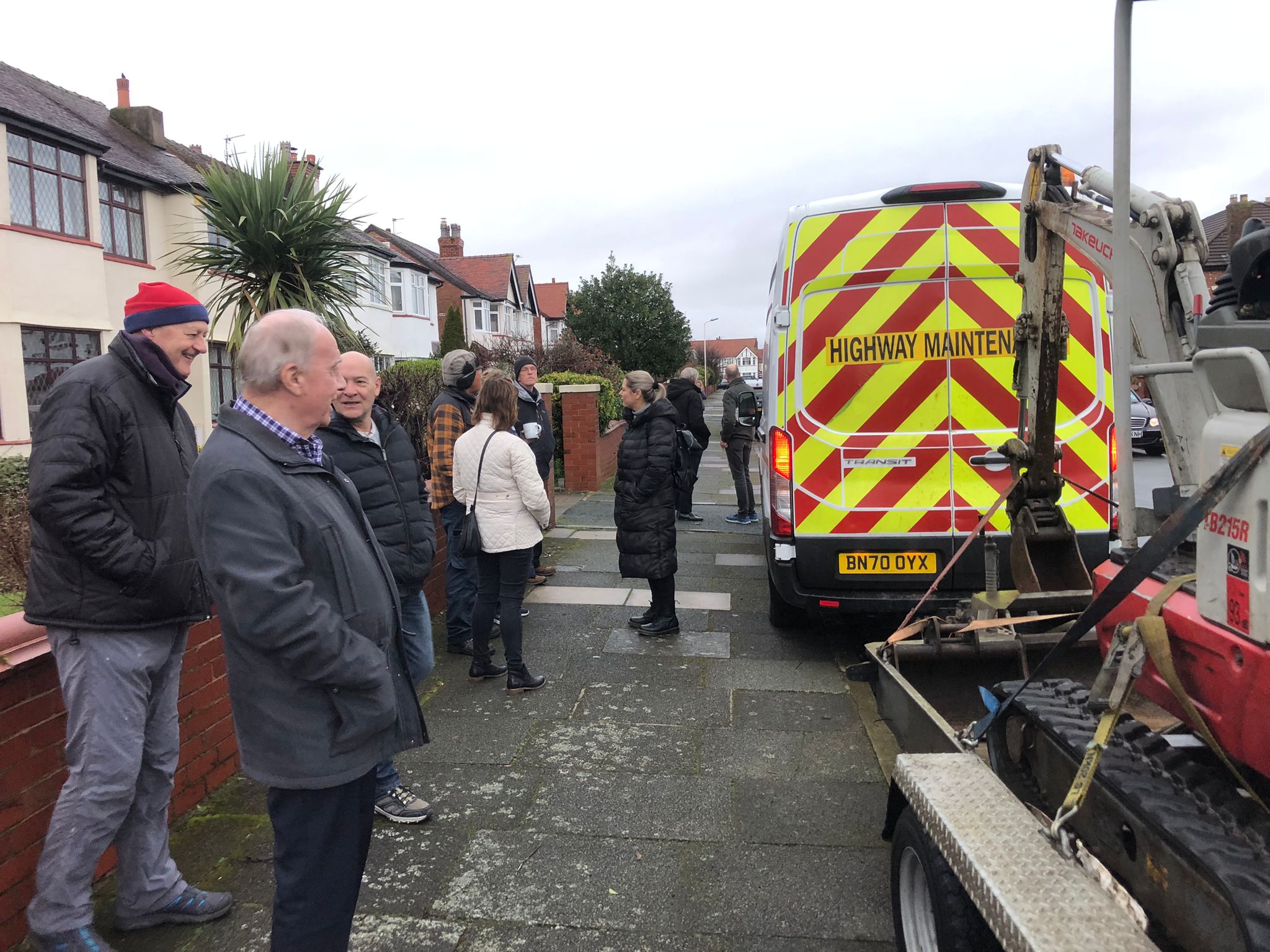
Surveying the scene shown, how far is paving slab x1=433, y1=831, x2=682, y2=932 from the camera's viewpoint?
2.74m

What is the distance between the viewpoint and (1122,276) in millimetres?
2283

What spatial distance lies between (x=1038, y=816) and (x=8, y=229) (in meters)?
19.3

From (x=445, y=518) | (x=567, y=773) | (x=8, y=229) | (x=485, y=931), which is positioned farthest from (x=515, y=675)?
(x=8, y=229)

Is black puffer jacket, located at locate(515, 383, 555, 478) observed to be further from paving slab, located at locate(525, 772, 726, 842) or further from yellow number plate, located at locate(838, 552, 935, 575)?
paving slab, located at locate(525, 772, 726, 842)

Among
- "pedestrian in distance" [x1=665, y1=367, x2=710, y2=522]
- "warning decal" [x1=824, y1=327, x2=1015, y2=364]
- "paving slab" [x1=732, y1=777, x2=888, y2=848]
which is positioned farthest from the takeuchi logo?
"pedestrian in distance" [x1=665, y1=367, x2=710, y2=522]

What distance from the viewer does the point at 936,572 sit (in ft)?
15.5

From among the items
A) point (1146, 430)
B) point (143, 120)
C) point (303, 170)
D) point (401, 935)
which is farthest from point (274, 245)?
point (143, 120)

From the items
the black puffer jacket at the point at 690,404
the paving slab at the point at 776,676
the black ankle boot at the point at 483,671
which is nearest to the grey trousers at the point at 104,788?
the black ankle boot at the point at 483,671

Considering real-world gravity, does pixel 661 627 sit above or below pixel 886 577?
below

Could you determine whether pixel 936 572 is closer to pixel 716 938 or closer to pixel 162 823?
pixel 716 938

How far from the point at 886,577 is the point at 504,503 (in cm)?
210

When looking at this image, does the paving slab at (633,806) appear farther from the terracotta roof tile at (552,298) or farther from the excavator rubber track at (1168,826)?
the terracotta roof tile at (552,298)

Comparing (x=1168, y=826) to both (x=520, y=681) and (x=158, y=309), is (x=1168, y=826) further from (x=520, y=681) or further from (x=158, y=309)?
(x=520, y=681)

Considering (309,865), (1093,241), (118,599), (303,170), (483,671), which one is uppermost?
(303,170)
